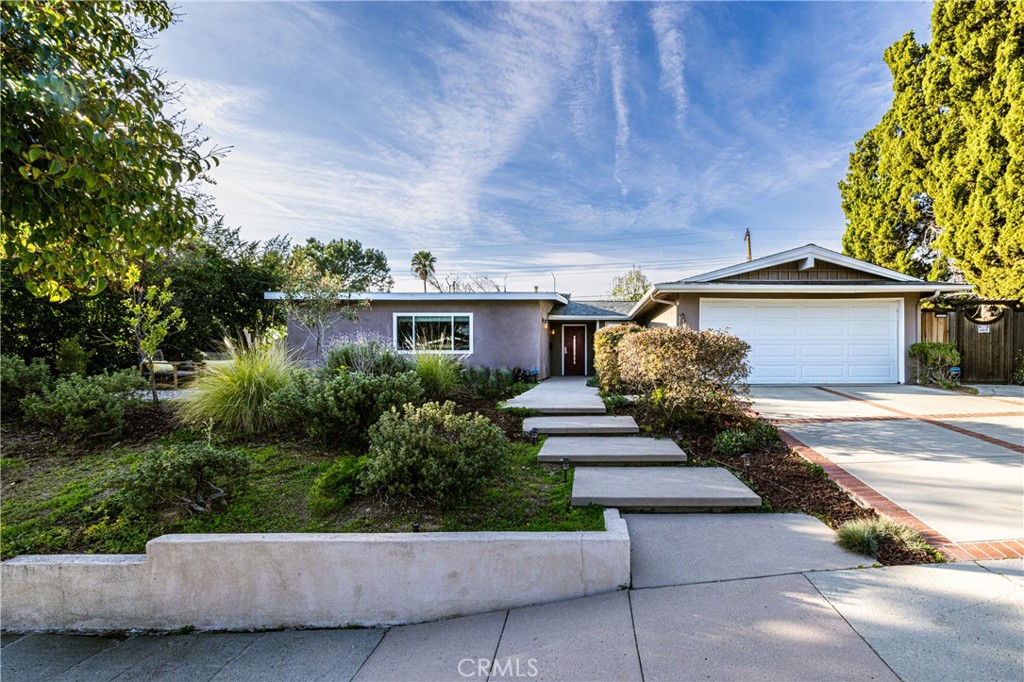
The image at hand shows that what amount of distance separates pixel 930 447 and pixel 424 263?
33537mm

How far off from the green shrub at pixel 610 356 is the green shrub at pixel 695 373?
2.39 meters

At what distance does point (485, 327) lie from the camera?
1342 cm

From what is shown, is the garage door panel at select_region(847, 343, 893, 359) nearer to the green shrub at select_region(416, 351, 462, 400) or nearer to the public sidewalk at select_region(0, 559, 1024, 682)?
the public sidewalk at select_region(0, 559, 1024, 682)

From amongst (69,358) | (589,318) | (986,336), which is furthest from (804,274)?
(69,358)

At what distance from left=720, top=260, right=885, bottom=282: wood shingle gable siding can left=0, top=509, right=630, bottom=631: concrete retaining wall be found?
10097 mm

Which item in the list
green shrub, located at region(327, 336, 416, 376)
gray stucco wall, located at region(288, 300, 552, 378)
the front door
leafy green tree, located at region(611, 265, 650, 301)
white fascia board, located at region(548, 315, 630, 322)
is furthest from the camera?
leafy green tree, located at region(611, 265, 650, 301)

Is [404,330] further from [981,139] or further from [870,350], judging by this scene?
[981,139]

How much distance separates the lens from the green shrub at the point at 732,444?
202 inches

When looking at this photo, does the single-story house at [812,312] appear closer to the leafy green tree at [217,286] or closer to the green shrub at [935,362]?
the green shrub at [935,362]

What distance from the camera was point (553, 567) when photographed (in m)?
2.80

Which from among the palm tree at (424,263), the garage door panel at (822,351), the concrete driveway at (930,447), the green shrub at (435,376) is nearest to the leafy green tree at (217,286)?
the green shrub at (435,376)

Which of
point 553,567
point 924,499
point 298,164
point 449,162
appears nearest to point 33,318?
point 298,164

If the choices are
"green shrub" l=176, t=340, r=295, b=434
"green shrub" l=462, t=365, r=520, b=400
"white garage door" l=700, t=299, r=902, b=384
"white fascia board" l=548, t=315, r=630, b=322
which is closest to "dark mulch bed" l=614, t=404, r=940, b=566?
"green shrub" l=462, t=365, r=520, b=400

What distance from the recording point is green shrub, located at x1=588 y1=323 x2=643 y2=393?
8727mm
